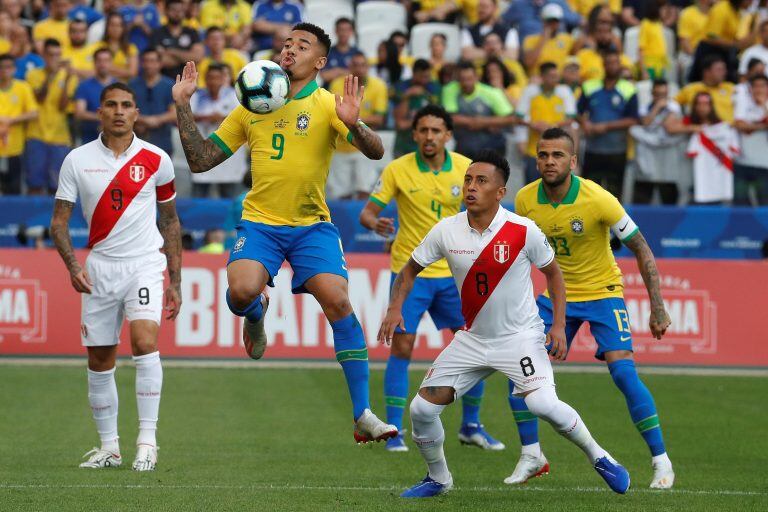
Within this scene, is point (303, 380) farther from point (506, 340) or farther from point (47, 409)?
point (506, 340)

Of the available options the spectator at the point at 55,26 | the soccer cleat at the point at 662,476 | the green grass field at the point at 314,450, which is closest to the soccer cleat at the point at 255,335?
the green grass field at the point at 314,450

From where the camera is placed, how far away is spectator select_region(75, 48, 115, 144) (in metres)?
18.1

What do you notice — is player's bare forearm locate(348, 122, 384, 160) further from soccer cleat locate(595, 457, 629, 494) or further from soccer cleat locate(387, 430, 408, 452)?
soccer cleat locate(387, 430, 408, 452)

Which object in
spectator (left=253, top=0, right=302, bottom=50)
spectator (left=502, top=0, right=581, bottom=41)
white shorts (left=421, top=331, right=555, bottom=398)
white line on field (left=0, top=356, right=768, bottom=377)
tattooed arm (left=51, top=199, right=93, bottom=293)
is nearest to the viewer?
white shorts (left=421, top=331, right=555, bottom=398)

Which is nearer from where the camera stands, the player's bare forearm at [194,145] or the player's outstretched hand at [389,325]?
the player's outstretched hand at [389,325]

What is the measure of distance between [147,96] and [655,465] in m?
10.6

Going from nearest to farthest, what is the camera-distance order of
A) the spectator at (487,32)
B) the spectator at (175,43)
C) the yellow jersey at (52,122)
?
the yellow jersey at (52,122) → the spectator at (175,43) → the spectator at (487,32)

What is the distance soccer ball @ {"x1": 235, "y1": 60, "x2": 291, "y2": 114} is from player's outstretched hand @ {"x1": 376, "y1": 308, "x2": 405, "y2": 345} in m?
1.54

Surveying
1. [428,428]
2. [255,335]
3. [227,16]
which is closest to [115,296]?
[255,335]

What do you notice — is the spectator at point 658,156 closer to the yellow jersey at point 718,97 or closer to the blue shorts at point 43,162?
the yellow jersey at point 718,97

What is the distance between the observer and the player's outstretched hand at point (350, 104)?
8516 millimetres

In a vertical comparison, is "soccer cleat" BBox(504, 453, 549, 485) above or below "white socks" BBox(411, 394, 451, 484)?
below

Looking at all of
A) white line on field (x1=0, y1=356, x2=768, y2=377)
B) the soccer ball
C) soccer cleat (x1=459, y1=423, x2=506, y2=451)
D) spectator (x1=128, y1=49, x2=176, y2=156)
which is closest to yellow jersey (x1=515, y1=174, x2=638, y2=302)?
soccer cleat (x1=459, y1=423, x2=506, y2=451)

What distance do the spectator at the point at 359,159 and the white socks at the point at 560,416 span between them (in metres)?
9.79
